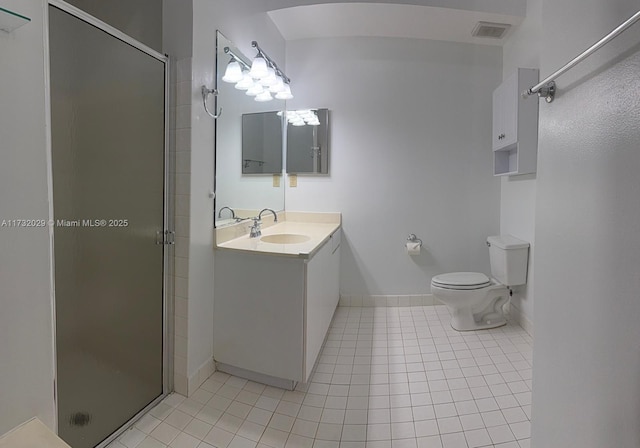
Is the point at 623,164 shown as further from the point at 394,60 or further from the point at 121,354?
the point at 394,60

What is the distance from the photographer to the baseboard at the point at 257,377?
1.69m

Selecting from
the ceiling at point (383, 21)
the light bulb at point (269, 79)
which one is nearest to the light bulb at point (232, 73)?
the light bulb at point (269, 79)

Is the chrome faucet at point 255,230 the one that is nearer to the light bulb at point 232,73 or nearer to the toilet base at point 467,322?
the light bulb at point 232,73

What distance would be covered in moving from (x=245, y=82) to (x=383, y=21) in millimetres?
1361

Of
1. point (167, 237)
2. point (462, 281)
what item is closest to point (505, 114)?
point (462, 281)

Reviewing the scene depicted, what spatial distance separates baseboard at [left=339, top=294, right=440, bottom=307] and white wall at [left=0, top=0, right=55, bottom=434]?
7.42 feet

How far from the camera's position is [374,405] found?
1544 mm

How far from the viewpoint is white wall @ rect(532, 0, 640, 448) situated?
27.1 inches

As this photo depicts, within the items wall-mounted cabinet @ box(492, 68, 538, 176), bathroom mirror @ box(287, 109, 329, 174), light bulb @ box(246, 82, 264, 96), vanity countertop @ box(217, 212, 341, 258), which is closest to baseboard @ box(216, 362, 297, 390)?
vanity countertop @ box(217, 212, 341, 258)

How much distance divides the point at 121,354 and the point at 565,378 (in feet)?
5.63

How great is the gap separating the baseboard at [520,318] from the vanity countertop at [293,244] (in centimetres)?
168

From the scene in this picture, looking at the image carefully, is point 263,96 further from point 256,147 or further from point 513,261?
point 513,261

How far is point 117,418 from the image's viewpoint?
134 centimetres

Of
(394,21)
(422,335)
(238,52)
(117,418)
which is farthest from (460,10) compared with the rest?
(117,418)
